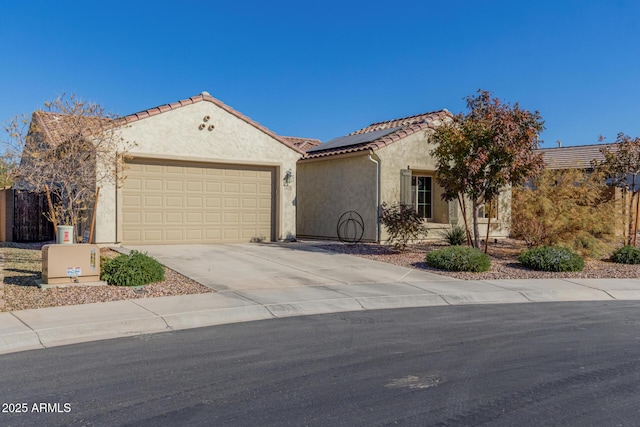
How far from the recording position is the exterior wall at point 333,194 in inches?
718

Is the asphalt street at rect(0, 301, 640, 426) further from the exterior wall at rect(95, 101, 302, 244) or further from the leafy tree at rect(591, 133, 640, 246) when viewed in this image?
the leafy tree at rect(591, 133, 640, 246)

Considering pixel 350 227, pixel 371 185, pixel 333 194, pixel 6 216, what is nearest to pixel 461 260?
pixel 371 185

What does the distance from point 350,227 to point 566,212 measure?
6.83m

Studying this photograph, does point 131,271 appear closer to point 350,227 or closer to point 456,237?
point 350,227

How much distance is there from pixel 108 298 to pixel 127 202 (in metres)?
6.98

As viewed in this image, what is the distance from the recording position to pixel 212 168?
1719 centimetres

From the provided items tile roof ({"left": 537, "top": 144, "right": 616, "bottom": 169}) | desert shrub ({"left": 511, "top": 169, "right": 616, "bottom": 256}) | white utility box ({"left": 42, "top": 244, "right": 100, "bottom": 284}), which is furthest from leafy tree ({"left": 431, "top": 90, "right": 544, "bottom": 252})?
tile roof ({"left": 537, "top": 144, "right": 616, "bottom": 169})

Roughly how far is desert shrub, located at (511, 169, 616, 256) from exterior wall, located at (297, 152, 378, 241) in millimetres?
4554

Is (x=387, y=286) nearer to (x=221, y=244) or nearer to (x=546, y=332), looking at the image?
(x=546, y=332)

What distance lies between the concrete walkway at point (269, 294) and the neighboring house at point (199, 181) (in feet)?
4.02

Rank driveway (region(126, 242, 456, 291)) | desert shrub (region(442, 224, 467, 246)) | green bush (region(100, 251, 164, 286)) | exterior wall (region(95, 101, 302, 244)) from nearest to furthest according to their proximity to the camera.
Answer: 1. green bush (region(100, 251, 164, 286))
2. driveway (region(126, 242, 456, 291))
3. exterior wall (region(95, 101, 302, 244))
4. desert shrub (region(442, 224, 467, 246))

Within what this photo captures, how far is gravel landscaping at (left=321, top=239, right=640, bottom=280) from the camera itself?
13172 mm

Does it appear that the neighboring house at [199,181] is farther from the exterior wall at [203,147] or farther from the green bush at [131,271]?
the green bush at [131,271]

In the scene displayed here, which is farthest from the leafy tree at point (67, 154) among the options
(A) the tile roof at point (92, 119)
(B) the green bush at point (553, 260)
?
(B) the green bush at point (553, 260)
